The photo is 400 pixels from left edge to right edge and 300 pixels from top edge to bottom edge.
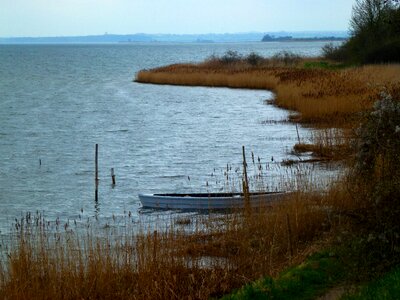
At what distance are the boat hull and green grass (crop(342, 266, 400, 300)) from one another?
6.97 meters

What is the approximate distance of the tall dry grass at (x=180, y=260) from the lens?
38.1 feet

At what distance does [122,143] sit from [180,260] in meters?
24.7

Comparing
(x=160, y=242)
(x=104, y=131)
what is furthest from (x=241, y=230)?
(x=104, y=131)

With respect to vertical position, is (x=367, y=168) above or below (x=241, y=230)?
above

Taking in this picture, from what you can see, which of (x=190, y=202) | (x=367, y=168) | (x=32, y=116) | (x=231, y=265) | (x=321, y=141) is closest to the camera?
(x=367, y=168)

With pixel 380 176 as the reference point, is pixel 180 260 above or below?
below

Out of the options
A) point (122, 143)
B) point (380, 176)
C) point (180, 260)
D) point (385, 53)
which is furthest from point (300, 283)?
point (385, 53)

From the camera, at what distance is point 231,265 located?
42.0 feet

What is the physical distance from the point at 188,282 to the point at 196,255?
1.72 meters

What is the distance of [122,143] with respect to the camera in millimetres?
36844

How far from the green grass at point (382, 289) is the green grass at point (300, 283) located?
0.87m

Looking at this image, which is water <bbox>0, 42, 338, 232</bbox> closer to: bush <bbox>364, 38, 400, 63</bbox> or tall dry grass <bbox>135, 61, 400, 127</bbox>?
tall dry grass <bbox>135, 61, 400, 127</bbox>

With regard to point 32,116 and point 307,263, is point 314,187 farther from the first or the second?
point 32,116

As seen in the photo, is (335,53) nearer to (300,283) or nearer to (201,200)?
(201,200)
